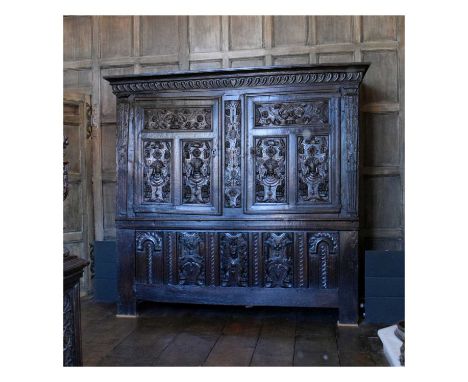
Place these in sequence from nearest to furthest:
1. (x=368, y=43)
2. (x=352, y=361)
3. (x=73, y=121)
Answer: (x=352, y=361)
(x=368, y=43)
(x=73, y=121)

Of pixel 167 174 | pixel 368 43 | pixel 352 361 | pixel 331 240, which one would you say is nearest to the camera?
pixel 352 361

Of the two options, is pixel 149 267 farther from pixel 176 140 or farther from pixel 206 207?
pixel 176 140

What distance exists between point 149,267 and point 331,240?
1417mm

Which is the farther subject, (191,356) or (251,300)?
(251,300)

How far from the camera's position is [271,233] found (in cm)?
346

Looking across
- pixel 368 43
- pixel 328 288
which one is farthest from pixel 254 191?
pixel 368 43

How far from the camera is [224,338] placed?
3.15 meters

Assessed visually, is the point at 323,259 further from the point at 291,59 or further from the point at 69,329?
the point at 69,329

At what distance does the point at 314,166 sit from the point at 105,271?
6.94 ft

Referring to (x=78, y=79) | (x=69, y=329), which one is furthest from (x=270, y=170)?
(x=78, y=79)

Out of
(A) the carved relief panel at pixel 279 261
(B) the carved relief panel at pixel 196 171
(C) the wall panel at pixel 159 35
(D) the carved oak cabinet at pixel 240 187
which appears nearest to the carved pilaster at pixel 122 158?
(D) the carved oak cabinet at pixel 240 187

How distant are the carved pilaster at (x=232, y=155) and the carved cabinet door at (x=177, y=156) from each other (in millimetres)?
72

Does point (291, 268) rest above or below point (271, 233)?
below

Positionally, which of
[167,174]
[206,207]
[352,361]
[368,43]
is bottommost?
[352,361]
